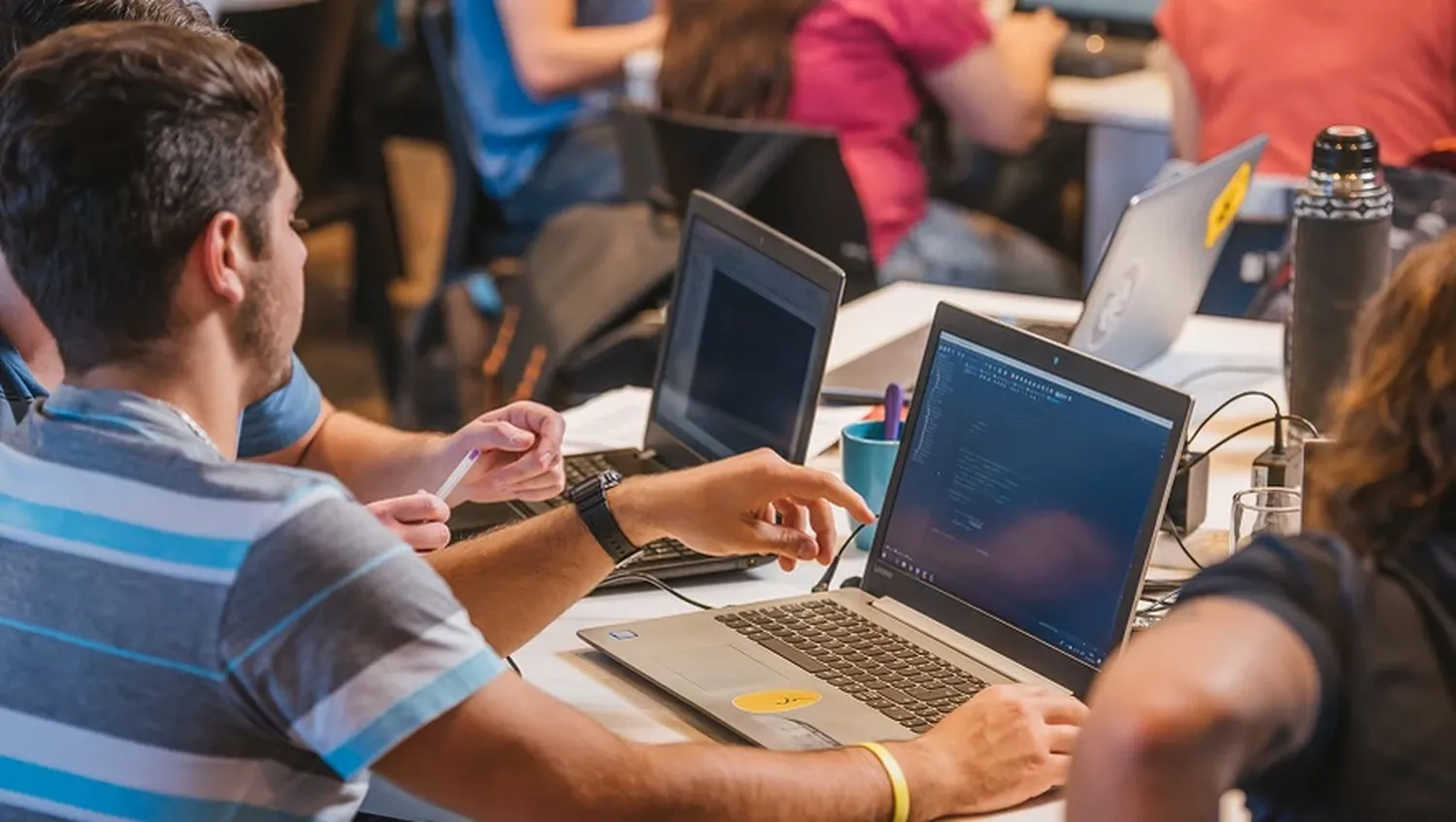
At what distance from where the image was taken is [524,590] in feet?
5.59

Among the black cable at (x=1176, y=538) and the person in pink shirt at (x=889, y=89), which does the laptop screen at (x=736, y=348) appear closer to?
the black cable at (x=1176, y=538)

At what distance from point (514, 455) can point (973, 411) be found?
1.61 feet

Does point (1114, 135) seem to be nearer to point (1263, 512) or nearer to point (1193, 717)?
point (1263, 512)

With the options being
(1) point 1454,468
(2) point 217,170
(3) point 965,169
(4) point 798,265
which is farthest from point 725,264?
(3) point 965,169

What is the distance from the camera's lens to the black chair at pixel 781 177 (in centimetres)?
314

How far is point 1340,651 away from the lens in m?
1.06

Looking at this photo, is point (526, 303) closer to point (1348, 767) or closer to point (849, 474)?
point (849, 474)

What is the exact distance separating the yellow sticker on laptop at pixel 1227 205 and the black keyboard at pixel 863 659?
0.88 meters

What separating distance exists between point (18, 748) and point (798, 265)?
961 mm

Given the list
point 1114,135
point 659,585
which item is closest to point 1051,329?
point 659,585

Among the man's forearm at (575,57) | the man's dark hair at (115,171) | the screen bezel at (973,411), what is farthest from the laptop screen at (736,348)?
the man's forearm at (575,57)

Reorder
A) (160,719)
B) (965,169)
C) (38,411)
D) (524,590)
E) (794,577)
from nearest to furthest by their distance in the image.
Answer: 1. (160,719)
2. (38,411)
3. (524,590)
4. (794,577)
5. (965,169)

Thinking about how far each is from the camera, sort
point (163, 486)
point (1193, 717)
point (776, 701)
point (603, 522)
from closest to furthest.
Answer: point (1193, 717), point (163, 486), point (776, 701), point (603, 522)

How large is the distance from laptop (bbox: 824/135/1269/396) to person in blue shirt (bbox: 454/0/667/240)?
1.50 metres
